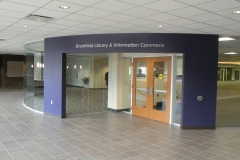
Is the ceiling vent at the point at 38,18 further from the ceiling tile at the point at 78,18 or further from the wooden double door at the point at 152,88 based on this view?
the wooden double door at the point at 152,88

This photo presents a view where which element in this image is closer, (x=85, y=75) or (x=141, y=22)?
(x=141, y=22)

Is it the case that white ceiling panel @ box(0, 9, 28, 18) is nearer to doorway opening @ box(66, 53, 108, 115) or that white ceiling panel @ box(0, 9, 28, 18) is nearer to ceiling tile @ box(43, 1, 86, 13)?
ceiling tile @ box(43, 1, 86, 13)

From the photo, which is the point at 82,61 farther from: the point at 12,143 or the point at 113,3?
the point at 113,3

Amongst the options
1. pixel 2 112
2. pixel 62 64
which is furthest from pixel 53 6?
pixel 2 112

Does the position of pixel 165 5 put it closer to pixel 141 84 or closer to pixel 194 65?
pixel 194 65

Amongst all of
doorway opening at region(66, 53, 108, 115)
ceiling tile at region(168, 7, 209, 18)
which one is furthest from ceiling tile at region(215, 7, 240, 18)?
doorway opening at region(66, 53, 108, 115)

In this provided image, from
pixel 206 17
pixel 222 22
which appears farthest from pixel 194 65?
pixel 206 17

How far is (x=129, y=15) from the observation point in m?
4.54

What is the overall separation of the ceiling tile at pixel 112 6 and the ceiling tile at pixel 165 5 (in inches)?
15.0

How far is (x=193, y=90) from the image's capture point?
650 cm

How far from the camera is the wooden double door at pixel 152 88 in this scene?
7.18 m

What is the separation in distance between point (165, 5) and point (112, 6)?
926 millimetres

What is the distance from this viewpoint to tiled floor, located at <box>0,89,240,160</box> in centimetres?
439

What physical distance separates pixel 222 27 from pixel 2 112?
26.2 ft
